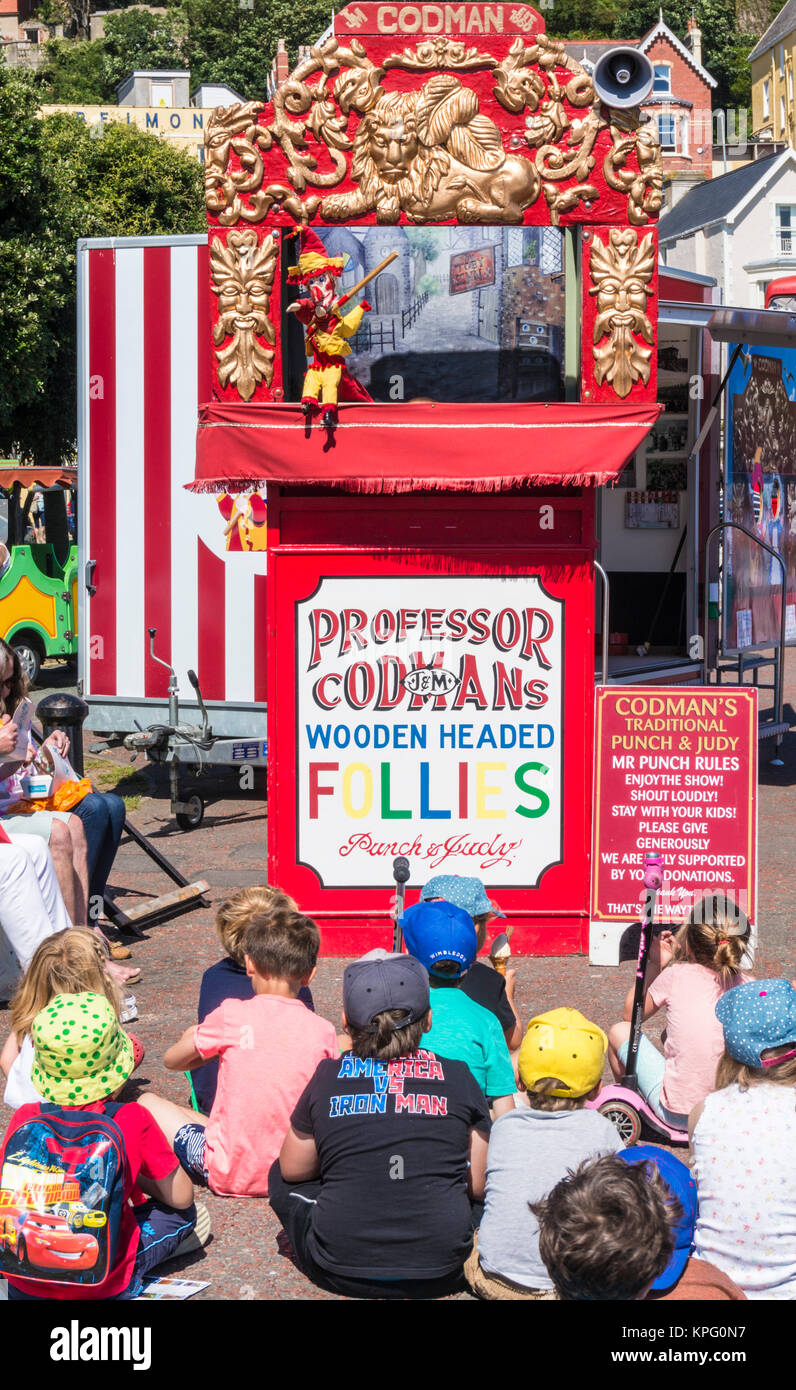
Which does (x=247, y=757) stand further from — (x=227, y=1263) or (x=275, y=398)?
(x=227, y=1263)

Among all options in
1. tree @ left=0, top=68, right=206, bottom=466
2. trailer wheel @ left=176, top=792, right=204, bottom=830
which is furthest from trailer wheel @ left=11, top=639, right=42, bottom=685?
trailer wheel @ left=176, top=792, right=204, bottom=830

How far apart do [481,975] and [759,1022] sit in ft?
4.37

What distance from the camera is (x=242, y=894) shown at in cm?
536

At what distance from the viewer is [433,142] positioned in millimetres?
7207

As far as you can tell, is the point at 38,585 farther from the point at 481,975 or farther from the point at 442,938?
the point at 442,938

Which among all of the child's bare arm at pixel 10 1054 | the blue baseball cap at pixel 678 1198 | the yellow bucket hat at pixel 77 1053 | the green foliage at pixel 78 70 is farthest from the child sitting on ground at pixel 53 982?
the green foliage at pixel 78 70

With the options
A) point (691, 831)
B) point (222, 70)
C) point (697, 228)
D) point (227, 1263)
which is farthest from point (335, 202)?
point (222, 70)

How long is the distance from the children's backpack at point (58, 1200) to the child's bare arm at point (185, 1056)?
3.33 ft

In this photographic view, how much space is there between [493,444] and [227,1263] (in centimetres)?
403

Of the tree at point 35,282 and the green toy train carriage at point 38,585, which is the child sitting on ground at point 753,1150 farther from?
the tree at point 35,282

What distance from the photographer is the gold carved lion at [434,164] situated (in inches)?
283

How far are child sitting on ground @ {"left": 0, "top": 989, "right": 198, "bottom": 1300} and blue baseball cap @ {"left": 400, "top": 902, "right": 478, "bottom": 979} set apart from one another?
3.54 ft

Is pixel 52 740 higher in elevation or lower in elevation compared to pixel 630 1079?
higher

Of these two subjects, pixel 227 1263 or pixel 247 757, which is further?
pixel 247 757
